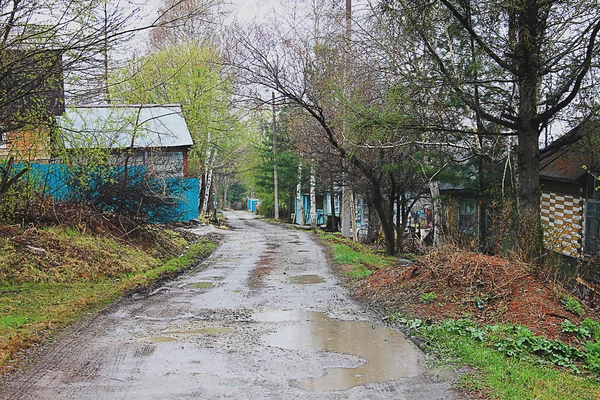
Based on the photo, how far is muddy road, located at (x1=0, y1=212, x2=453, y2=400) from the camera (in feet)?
17.0

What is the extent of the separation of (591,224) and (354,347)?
29.7 ft

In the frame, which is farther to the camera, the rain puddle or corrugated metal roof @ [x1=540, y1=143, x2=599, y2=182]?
corrugated metal roof @ [x1=540, y1=143, x2=599, y2=182]

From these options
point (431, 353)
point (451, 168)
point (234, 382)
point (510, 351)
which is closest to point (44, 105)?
point (234, 382)

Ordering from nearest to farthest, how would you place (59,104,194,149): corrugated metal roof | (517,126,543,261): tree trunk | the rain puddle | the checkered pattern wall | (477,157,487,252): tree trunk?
(517,126,543,261): tree trunk, the rain puddle, (59,104,194,149): corrugated metal roof, the checkered pattern wall, (477,157,487,252): tree trunk

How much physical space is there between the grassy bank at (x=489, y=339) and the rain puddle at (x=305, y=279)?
1.48 metres

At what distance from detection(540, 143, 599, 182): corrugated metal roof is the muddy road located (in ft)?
19.2

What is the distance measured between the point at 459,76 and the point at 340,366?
24.3 ft

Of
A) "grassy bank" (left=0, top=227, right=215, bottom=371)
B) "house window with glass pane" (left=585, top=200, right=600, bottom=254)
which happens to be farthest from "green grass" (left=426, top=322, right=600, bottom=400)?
"house window with glass pane" (left=585, top=200, right=600, bottom=254)

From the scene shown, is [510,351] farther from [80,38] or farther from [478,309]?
[80,38]

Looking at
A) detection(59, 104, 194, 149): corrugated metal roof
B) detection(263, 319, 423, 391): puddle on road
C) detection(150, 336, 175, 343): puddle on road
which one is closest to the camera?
detection(263, 319, 423, 391): puddle on road

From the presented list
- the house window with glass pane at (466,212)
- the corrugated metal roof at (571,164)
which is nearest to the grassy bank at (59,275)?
the corrugated metal roof at (571,164)

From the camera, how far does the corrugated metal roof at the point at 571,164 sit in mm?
12219

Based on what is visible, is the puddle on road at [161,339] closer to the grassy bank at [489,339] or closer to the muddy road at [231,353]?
the muddy road at [231,353]

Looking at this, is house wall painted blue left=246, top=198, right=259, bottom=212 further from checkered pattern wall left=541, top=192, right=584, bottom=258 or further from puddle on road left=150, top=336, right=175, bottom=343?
puddle on road left=150, top=336, right=175, bottom=343
